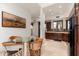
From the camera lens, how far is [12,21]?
6.72 feet

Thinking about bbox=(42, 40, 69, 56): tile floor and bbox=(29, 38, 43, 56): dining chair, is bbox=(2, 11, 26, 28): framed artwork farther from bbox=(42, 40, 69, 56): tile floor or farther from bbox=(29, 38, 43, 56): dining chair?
bbox=(42, 40, 69, 56): tile floor

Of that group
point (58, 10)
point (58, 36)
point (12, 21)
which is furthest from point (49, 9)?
point (12, 21)

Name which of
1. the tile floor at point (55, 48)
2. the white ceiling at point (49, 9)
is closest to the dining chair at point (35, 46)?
the tile floor at point (55, 48)

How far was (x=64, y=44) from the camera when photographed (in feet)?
6.95

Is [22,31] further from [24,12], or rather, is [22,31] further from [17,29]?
[24,12]

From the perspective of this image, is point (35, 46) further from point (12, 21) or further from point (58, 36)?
point (12, 21)

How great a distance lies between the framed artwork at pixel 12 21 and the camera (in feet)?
6.46

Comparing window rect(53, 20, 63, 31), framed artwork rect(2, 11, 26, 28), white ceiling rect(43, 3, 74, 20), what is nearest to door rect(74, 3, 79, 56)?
white ceiling rect(43, 3, 74, 20)

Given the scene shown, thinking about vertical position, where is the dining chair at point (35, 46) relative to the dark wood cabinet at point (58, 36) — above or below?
below

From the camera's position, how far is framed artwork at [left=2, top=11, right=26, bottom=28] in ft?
6.46

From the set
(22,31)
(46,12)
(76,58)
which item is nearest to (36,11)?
(46,12)

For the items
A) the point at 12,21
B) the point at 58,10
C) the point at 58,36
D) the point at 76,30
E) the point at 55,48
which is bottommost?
the point at 55,48

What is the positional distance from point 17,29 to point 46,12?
636 millimetres

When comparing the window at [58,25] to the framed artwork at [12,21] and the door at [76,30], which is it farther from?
the framed artwork at [12,21]
